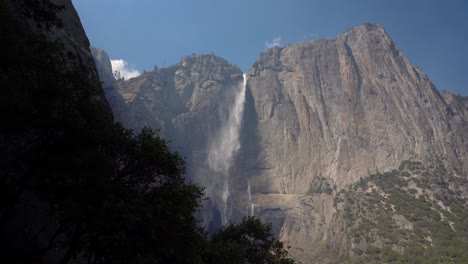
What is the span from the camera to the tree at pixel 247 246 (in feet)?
106

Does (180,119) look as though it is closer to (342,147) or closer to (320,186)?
(320,186)

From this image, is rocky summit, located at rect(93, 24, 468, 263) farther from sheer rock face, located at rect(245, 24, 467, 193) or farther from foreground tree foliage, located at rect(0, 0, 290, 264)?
foreground tree foliage, located at rect(0, 0, 290, 264)

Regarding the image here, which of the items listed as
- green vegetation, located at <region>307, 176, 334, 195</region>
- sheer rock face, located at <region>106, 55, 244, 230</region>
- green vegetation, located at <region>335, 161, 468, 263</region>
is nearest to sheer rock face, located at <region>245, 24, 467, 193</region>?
green vegetation, located at <region>307, 176, 334, 195</region>

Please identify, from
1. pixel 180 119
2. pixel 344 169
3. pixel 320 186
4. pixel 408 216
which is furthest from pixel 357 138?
pixel 180 119

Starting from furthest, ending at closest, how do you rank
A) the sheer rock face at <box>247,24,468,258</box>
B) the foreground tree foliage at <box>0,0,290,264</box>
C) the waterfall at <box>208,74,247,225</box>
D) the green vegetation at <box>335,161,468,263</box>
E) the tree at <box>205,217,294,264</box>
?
the waterfall at <box>208,74,247,225</box> → the sheer rock face at <box>247,24,468,258</box> → the green vegetation at <box>335,161,468,263</box> → the tree at <box>205,217,294,264</box> → the foreground tree foliage at <box>0,0,290,264</box>

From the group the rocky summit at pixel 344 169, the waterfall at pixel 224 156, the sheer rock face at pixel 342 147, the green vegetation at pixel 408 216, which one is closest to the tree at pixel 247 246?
the green vegetation at pixel 408 216

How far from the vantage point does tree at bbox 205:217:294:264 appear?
32359mm

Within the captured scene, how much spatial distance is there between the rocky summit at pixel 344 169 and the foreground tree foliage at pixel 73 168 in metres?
111

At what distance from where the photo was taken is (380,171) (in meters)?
165

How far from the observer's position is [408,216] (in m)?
130

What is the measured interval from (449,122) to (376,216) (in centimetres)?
8635

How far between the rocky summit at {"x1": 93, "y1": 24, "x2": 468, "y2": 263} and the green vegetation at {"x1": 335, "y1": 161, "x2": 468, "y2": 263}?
→ 43 cm

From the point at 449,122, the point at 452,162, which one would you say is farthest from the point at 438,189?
the point at 449,122

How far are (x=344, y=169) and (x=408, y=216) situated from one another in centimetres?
4424
